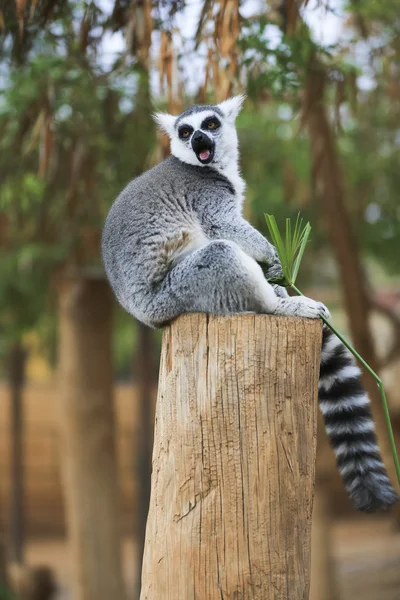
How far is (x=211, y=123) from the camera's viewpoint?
11.7ft

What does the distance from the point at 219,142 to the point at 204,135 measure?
204 mm

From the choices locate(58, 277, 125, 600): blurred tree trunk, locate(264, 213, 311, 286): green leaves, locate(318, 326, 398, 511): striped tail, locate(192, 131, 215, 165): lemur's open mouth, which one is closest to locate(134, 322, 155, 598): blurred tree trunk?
locate(58, 277, 125, 600): blurred tree trunk

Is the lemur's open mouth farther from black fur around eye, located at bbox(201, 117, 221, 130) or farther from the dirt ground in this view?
the dirt ground

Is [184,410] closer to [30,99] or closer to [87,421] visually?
[30,99]

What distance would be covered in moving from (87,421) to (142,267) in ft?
17.0

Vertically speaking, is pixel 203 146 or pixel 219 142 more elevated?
pixel 219 142

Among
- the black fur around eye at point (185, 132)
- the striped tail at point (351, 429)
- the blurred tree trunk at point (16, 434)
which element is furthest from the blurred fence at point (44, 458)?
the striped tail at point (351, 429)

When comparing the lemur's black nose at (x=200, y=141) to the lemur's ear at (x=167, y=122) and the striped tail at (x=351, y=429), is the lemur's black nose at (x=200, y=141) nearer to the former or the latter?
the lemur's ear at (x=167, y=122)

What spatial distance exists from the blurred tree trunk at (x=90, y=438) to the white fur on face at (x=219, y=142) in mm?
4415

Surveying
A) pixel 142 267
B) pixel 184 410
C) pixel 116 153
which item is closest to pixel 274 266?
pixel 142 267

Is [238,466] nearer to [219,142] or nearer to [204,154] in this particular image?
[204,154]

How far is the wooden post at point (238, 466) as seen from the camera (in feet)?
8.34

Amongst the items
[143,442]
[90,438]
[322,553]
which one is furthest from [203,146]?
[143,442]

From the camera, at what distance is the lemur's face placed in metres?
3.47
